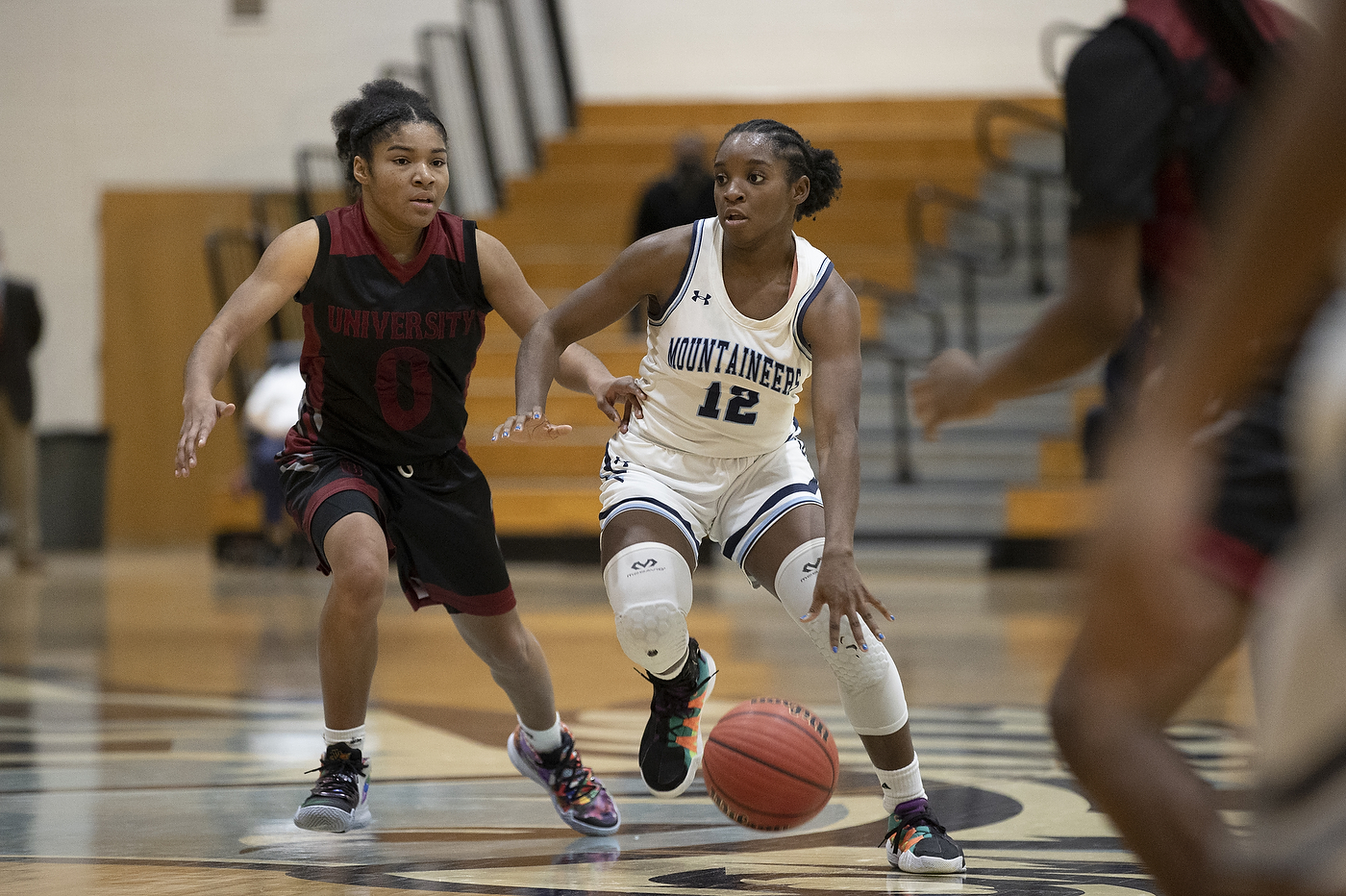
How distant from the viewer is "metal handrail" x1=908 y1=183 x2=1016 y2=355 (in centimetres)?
1103

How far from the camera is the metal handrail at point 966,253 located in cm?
1103

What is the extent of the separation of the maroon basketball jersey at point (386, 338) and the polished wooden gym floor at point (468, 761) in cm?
91

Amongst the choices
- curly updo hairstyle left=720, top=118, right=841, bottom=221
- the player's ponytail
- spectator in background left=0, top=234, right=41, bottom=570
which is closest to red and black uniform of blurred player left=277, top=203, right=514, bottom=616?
curly updo hairstyle left=720, top=118, right=841, bottom=221

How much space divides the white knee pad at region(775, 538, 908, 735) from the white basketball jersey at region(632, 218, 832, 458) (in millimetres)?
419

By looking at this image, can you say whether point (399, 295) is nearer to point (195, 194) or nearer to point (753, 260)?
point (753, 260)

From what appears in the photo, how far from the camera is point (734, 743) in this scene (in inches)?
131

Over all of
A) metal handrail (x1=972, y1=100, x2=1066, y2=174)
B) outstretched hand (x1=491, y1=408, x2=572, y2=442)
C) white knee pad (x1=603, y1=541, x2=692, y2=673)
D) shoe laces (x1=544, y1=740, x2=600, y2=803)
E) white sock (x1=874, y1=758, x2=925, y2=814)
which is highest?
metal handrail (x1=972, y1=100, x2=1066, y2=174)

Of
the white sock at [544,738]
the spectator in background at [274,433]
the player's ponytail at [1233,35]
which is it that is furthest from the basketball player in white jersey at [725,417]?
the spectator in background at [274,433]

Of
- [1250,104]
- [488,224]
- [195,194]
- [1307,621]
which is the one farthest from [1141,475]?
[195,194]

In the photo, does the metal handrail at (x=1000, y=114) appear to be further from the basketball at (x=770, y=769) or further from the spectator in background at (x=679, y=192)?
the basketball at (x=770, y=769)

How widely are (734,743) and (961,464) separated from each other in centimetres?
800

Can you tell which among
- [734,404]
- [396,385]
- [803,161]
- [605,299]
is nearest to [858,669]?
[734,404]

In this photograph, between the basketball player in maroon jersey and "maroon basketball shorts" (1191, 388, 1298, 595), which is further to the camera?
the basketball player in maroon jersey

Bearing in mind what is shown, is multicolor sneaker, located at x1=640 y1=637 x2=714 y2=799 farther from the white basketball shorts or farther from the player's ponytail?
the player's ponytail
